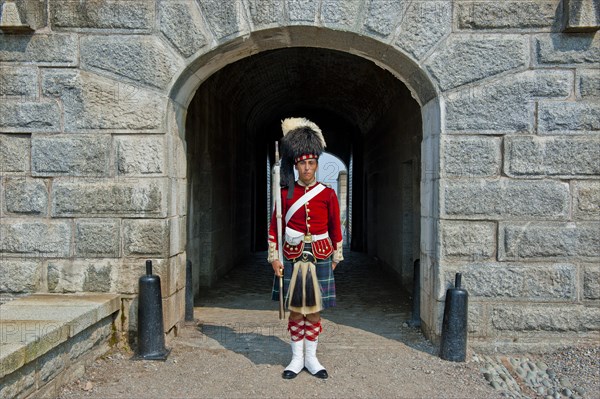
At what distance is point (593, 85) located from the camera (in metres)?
4.27

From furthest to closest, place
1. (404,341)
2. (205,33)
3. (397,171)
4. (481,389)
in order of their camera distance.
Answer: (397,171), (404,341), (205,33), (481,389)

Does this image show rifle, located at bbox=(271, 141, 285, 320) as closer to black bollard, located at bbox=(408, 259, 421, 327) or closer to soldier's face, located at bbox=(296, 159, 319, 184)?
soldier's face, located at bbox=(296, 159, 319, 184)

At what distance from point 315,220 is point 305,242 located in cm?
18

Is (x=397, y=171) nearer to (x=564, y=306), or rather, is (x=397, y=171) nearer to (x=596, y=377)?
(x=564, y=306)

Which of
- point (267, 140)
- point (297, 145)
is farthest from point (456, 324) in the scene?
point (267, 140)

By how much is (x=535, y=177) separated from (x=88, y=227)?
3.80 meters

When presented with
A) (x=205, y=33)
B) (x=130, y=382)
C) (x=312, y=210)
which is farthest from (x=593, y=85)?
(x=130, y=382)

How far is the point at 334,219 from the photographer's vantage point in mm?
3947

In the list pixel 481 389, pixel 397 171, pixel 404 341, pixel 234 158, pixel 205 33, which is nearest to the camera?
pixel 481 389

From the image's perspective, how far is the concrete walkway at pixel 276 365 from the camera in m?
3.62

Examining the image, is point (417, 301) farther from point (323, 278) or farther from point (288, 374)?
point (288, 374)

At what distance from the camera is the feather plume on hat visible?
378cm

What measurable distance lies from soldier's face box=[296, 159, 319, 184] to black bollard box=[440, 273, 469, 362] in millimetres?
1460

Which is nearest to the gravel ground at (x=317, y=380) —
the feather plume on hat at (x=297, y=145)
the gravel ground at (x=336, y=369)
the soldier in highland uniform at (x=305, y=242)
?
the gravel ground at (x=336, y=369)
